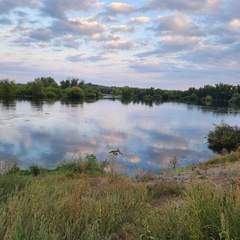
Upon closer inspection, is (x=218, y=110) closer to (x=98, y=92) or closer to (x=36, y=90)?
(x=36, y=90)

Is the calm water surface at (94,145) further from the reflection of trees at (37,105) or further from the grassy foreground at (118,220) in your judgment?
the reflection of trees at (37,105)

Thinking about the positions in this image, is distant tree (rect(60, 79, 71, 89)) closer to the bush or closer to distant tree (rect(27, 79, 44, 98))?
distant tree (rect(27, 79, 44, 98))

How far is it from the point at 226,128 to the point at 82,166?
72.3 feet

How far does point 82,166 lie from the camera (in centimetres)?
1252

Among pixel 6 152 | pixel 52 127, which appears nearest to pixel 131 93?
pixel 52 127

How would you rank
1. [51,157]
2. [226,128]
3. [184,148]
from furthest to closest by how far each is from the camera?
1. [226,128]
2. [184,148]
3. [51,157]

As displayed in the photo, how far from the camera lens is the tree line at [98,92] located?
10269 centimetres

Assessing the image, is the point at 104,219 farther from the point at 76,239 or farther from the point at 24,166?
the point at 24,166

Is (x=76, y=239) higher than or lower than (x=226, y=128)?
higher

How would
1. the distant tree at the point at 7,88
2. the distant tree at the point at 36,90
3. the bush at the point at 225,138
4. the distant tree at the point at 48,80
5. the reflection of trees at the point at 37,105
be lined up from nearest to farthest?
the bush at the point at 225,138 → the reflection of trees at the point at 37,105 → the distant tree at the point at 7,88 → the distant tree at the point at 36,90 → the distant tree at the point at 48,80

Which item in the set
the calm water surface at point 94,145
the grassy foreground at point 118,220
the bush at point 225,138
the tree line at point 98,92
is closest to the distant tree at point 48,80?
the tree line at point 98,92

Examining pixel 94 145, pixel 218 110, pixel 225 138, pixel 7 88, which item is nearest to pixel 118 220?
pixel 94 145

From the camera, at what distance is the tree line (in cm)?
10269

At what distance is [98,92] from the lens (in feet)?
469
